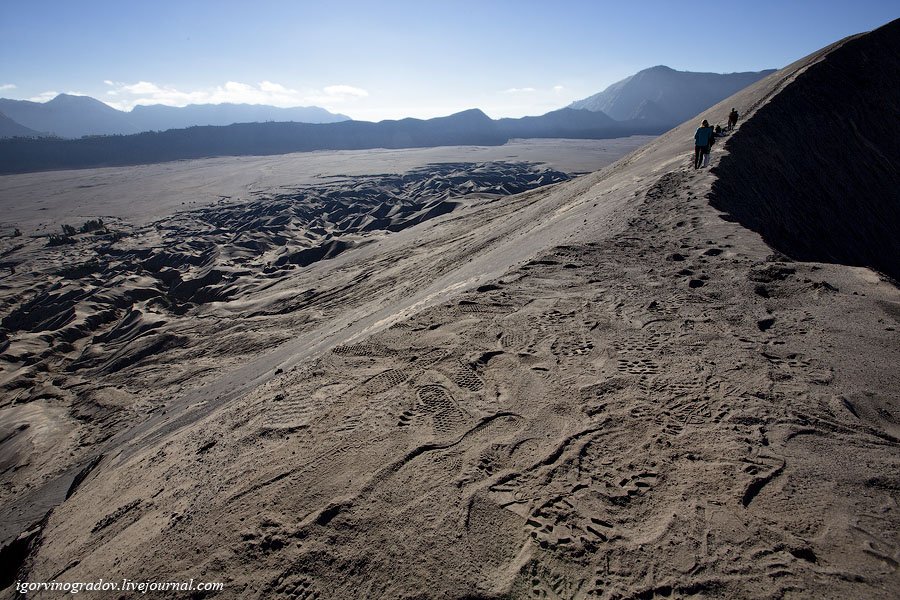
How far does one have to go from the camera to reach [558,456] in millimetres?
2799

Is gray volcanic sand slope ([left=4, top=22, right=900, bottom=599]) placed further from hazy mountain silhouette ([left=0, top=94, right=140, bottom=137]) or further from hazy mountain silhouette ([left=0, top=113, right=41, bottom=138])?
hazy mountain silhouette ([left=0, top=94, right=140, bottom=137])

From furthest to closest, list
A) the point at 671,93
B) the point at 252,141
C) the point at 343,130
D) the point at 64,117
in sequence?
the point at 64,117 → the point at 671,93 → the point at 343,130 → the point at 252,141

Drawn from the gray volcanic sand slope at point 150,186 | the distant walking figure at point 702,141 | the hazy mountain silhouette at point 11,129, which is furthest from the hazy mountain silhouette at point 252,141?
the distant walking figure at point 702,141

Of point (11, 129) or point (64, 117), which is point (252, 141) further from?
point (64, 117)

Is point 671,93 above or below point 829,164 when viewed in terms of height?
above

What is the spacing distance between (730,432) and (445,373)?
6.97ft

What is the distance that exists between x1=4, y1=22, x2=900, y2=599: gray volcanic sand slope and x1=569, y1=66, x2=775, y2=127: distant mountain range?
134 m

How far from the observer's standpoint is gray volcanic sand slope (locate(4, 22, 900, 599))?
7.19 ft

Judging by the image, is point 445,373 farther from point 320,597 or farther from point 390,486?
point 320,597

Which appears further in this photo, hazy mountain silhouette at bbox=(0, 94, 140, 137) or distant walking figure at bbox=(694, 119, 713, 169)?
hazy mountain silhouette at bbox=(0, 94, 140, 137)

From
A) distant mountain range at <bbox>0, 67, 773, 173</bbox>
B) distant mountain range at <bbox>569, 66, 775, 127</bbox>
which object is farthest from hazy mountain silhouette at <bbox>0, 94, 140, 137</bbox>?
distant mountain range at <bbox>569, 66, 775, 127</bbox>

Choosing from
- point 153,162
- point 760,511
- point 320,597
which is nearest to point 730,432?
point 760,511

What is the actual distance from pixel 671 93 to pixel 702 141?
16192 cm

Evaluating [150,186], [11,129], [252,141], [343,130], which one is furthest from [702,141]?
Result: [11,129]
